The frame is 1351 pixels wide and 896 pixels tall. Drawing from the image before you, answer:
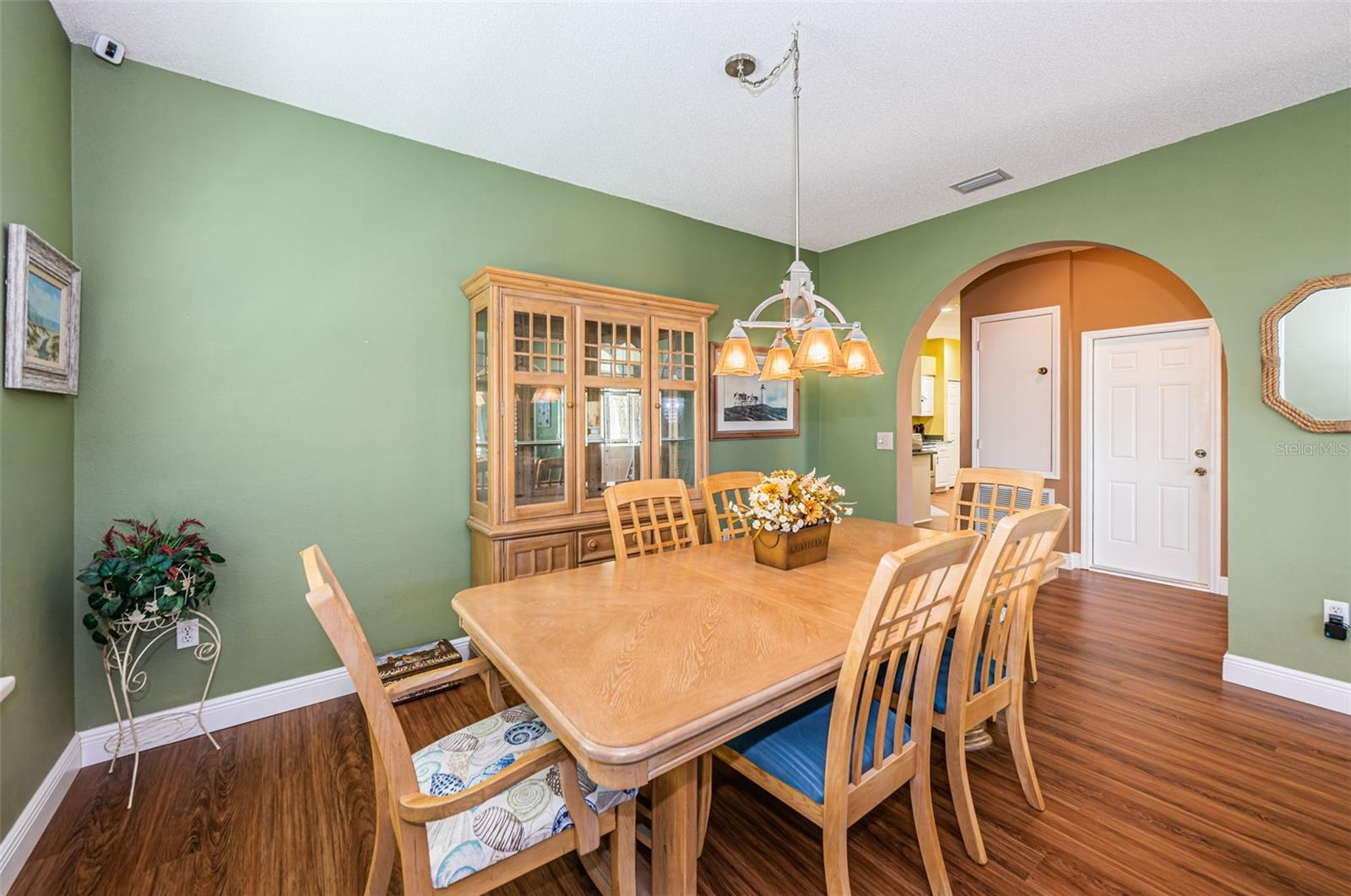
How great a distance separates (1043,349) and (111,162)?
6.07 meters

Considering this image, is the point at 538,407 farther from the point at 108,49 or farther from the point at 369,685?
the point at 108,49

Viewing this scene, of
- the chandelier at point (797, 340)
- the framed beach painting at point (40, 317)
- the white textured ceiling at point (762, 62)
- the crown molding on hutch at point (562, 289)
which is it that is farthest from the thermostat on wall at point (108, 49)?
the chandelier at point (797, 340)

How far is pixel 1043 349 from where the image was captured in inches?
189

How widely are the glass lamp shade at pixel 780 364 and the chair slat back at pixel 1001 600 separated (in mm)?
897

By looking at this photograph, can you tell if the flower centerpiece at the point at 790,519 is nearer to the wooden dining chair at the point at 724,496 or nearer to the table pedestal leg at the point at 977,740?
the wooden dining chair at the point at 724,496

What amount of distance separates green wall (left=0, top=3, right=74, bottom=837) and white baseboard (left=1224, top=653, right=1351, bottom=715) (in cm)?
491

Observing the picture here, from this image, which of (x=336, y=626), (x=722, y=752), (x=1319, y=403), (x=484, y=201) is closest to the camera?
(x=336, y=626)

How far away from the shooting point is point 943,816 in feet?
6.11

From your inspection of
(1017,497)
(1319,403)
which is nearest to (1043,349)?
(1319,403)

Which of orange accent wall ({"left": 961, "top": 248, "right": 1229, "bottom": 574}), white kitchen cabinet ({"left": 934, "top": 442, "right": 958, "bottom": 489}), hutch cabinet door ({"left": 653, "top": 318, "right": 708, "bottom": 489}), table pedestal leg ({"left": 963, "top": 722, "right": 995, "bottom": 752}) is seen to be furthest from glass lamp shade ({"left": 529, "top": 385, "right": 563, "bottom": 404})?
white kitchen cabinet ({"left": 934, "top": 442, "right": 958, "bottom": 489})

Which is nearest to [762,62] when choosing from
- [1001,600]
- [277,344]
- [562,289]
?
[562,289]

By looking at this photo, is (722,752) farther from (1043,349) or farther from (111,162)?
(1043,349)

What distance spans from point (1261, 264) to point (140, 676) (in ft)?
17.6

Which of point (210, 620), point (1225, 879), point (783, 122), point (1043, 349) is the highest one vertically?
point (783, 122)
